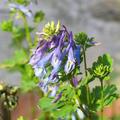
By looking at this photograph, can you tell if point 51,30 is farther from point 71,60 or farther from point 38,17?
point 38,17

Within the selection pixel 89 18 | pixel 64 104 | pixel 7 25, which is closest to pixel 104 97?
pixel 64 104

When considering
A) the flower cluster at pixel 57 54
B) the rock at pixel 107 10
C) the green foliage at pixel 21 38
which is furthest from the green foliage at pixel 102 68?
the rock at pixel 107 10

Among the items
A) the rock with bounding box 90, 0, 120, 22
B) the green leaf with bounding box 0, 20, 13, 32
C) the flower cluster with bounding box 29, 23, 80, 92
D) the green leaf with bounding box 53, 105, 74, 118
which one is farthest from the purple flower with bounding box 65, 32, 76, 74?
the rock with bounding box 90, 0, 120, 22

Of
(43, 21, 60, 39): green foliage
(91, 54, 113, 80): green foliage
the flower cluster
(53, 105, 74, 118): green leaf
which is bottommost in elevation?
(53, 105, 74, 118): green leaf

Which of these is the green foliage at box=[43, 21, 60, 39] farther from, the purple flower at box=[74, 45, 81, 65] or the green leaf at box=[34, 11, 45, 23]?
the green leaf at box=[34, 11, 45, 23]

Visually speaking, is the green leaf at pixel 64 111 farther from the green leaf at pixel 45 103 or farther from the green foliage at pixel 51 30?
the green foliage at pixel 51 30

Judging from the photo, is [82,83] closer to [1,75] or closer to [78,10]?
[1,75]
